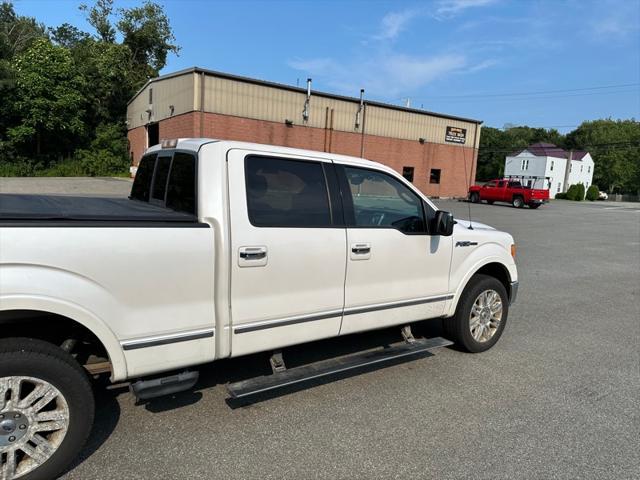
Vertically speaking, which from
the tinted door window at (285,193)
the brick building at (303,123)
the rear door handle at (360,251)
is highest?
the brick building at (303,123)

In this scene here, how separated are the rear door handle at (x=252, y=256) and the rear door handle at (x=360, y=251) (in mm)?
785

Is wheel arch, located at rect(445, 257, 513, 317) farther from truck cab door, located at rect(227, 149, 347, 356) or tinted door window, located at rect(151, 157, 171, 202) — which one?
tinted door window, located at rect(151, 157, 171, 202)

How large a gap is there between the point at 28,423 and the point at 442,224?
3345 mm

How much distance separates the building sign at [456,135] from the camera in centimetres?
3809

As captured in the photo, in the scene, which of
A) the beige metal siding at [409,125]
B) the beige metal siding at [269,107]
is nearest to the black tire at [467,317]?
the beige metal siding at [269,107]

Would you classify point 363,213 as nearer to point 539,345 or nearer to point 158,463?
point 158,463

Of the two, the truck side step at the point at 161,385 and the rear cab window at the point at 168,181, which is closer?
the truck side step at the point at 161,385

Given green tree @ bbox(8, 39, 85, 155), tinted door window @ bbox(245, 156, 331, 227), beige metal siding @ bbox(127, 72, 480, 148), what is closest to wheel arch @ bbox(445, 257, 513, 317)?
tinted door window @ bbox(245, 156, 331, 227)

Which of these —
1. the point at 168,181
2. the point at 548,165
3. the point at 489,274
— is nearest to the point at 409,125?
the point at 489,274

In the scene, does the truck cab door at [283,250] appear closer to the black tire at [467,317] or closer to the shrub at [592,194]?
the black tire at [467,317]

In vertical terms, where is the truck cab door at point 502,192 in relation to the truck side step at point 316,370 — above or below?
above

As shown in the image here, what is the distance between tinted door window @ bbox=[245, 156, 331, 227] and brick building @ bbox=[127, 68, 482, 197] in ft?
62.0

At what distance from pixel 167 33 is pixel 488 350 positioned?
176 feet

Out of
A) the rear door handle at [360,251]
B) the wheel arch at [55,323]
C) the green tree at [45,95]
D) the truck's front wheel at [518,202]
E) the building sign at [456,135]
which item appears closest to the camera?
the wheel arch at [55,323]
